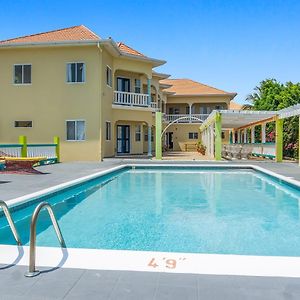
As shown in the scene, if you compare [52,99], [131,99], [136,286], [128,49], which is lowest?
[136,286]

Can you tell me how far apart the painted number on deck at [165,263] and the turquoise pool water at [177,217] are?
156 cm

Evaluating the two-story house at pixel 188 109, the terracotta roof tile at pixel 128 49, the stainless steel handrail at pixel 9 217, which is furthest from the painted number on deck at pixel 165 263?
the two-story house at pixel 188 109

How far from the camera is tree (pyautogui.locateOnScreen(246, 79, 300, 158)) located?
80.2ft

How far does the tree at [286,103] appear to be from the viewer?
24453 millimetres

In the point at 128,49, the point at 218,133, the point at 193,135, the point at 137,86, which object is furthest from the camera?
the point at 193,135

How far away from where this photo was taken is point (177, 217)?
26.9 ft

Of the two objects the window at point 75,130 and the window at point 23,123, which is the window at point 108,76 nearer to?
the window at point 75,130

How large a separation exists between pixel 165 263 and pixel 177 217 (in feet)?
13.3

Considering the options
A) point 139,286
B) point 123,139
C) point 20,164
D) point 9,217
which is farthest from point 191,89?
point 139,286

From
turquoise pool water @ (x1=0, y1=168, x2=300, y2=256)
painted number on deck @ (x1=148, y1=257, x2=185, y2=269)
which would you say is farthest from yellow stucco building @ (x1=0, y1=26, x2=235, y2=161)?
painted number on deck @ (x1=148, y1=257, x2=185, y2=269)

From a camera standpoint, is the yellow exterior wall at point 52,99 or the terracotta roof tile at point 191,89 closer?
the yellow exterior wall at point 52,99

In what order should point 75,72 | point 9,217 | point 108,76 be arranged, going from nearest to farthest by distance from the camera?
point 9,217, point 75,72, point 108,76

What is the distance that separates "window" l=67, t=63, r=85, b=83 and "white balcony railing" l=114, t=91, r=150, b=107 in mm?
3494

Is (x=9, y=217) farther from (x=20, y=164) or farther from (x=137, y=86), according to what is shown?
(x=137, y=86)
